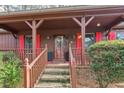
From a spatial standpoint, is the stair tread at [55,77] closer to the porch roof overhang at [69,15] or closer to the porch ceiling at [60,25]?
the porch roof overhang at [69,15]

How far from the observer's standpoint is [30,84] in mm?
7992

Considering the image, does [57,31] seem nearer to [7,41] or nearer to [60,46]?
[60,46]

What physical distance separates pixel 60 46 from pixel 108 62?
5815mm

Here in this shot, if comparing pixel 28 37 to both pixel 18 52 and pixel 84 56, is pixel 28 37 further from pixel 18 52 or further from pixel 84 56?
pixel 84 56

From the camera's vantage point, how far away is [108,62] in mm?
8805

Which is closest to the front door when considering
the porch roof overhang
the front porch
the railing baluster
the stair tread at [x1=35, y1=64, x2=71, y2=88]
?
the front porch

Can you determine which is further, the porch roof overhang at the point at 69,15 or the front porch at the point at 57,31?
the front porch at the point at 57,31

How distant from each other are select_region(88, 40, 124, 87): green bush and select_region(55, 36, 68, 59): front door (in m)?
5.20

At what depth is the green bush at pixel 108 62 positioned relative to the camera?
28.8ft

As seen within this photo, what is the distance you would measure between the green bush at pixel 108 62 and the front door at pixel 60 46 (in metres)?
5.20

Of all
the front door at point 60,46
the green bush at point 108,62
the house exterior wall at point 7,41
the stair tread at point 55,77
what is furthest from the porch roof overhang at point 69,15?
the house exterior wall at point 7,41

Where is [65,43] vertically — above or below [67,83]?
above

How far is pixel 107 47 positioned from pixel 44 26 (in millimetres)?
5348
